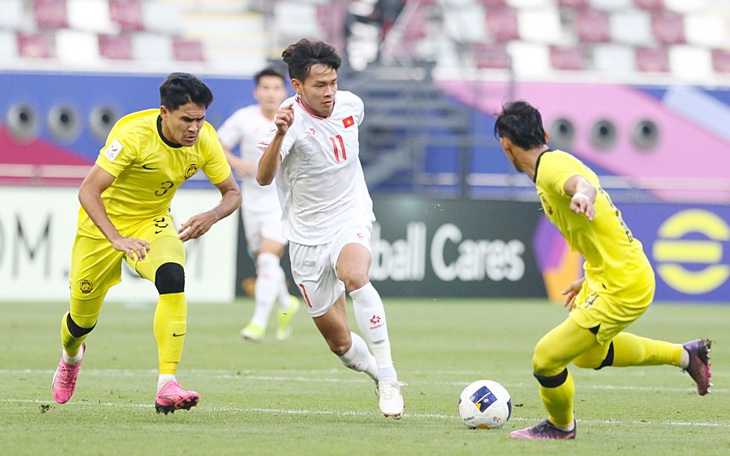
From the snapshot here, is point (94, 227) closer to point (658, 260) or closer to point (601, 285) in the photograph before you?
point (601, 285)

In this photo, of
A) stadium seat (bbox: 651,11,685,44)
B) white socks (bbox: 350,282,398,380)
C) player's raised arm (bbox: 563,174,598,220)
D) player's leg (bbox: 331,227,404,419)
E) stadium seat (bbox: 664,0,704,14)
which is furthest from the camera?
stadium seat (bbox: 664,0,704,14)

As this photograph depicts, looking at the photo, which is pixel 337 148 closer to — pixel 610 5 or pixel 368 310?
pixel 368 310

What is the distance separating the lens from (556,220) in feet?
22.0

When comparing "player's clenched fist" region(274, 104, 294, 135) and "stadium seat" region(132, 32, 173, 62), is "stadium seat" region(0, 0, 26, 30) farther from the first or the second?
"player's clenched fist" region(274, 104, 294, 135)

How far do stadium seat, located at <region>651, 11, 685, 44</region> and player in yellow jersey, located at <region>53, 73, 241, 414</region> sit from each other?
2054 cm

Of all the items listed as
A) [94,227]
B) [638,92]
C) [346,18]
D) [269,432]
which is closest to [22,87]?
[346,18]

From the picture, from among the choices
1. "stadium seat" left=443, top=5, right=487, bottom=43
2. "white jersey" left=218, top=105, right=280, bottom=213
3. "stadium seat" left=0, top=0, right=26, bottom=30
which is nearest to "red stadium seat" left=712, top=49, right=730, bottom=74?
"stadium seat" left=443, top=5, right=487, bottom=43

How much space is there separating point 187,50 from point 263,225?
12294 millimetres

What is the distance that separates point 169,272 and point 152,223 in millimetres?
542

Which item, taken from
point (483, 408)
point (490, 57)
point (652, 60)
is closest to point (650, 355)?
point (483, 408)

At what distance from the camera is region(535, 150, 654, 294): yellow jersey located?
6.53 metres

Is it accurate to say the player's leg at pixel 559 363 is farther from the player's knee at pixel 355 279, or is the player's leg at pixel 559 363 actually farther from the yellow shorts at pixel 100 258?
the yellow shorts at pixel 100 258

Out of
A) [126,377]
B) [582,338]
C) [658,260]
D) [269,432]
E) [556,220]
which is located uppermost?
[556,220]

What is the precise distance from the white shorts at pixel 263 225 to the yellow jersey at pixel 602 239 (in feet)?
21.3
